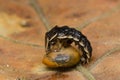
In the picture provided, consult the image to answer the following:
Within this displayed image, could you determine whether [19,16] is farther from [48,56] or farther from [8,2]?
[48,56]

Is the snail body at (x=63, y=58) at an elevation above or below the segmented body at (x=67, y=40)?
below

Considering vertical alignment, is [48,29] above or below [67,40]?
above

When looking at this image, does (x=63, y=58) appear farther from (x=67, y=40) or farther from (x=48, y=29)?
(x=48, y=29)

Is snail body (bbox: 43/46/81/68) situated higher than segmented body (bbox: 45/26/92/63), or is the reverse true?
segmented body (bbox: 45/26/92/63)

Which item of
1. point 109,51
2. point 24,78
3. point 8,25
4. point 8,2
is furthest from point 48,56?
point 8,2

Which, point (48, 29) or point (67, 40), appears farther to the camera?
point (48, 29)

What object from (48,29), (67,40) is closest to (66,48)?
(67,40)

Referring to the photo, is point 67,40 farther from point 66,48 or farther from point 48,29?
point 48,29
